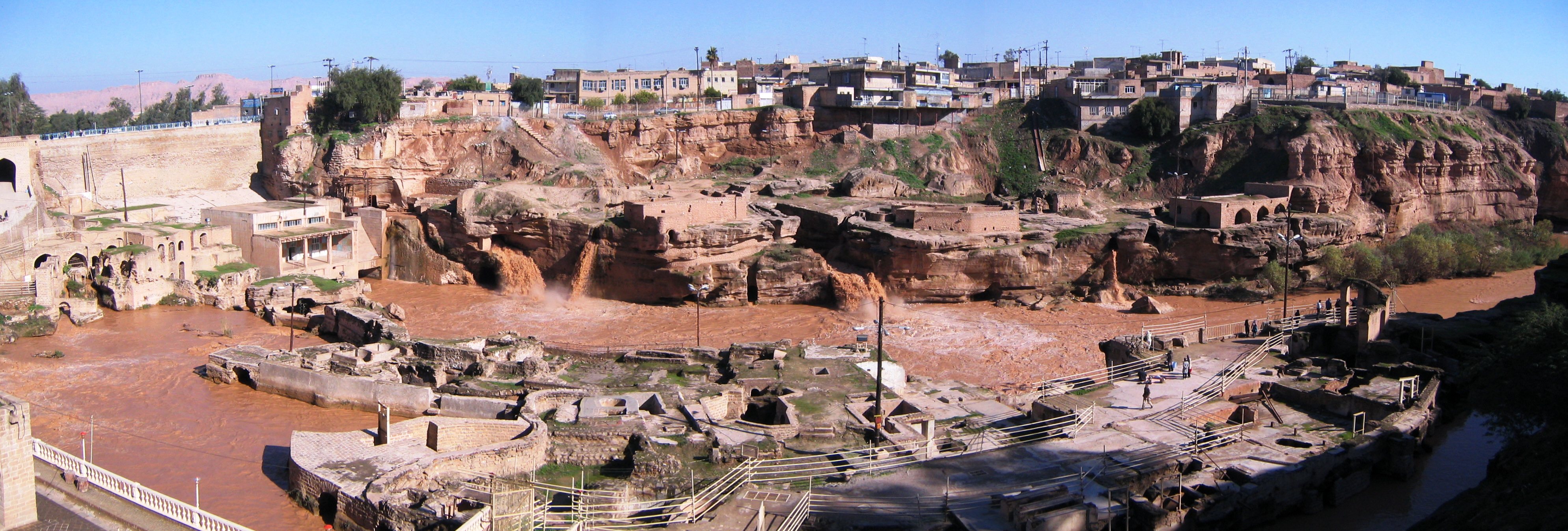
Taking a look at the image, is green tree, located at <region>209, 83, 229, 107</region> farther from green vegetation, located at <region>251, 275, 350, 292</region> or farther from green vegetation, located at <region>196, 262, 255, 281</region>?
green vegetation, located at <region>251, 275, 350, 292</region>

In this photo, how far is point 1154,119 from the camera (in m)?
57.4

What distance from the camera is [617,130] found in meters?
56.1

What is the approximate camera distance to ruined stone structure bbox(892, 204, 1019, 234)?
138 feet

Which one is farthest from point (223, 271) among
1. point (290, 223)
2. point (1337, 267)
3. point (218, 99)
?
point (218, 99)

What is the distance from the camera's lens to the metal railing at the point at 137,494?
49.8 feet

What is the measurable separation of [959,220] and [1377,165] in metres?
23.2

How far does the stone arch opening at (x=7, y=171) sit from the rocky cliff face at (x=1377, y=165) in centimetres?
4835

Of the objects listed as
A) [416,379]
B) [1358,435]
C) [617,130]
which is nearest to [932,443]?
[1358,435]

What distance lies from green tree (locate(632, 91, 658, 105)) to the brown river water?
20.8 m

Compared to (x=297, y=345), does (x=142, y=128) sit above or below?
above

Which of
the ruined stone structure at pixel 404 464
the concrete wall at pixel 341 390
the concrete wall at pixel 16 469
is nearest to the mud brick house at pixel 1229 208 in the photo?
the concrete wall at pixel 341 390

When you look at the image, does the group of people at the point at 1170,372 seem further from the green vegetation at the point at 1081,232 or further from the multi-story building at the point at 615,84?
the multi-story building at the point at 615,84

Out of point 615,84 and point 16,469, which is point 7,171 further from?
point 16,469

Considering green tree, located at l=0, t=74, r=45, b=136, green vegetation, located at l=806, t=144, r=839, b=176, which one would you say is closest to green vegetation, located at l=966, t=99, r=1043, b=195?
green vegetation, located at l=806, t=144, r=839, b=176
